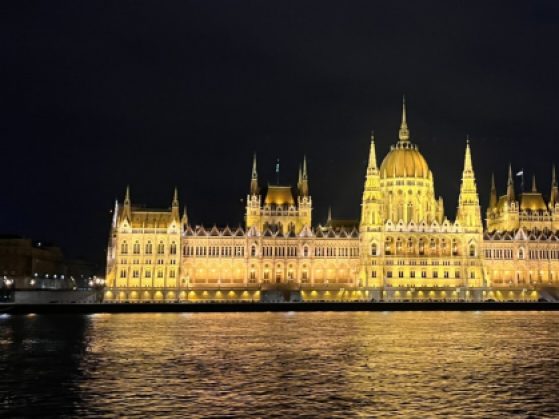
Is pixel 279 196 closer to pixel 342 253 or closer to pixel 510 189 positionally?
pixel 342 253

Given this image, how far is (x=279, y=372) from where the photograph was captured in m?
45.5

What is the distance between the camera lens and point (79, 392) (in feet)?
127

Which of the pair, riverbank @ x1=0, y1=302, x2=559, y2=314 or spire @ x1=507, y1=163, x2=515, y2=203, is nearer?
riverbank @ x1=0, y1=302, x2=559, y2=314

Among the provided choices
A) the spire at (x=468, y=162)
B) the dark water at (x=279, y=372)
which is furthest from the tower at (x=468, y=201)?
the dark water at (x=279, y=372)

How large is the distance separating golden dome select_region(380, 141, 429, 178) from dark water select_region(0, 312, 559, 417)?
8209 cm

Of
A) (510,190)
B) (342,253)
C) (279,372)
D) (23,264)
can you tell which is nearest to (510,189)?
(510,190)

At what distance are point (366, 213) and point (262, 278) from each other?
22019 millimetres

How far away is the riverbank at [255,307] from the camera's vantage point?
119 metres

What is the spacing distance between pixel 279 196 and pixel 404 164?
80.9 feet

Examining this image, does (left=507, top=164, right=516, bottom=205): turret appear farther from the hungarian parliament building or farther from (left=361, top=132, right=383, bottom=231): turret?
(left=361, top=132, right=383, bottom=231): turret

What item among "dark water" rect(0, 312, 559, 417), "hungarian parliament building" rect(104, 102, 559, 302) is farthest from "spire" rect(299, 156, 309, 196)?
"dark water" rect(0, 312, 559, 417)

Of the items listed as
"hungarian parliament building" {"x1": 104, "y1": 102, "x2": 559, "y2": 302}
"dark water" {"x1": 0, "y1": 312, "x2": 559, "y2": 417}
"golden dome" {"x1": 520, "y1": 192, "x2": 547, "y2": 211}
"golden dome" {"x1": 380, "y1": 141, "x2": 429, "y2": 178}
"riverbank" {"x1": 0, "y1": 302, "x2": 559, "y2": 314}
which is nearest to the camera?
"dark water" {"x1": 0, "y1": 312, "x2": 559, "y2": 417}

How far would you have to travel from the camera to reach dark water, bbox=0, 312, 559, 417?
115ft

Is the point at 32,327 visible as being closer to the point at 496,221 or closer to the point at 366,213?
the point at 366,213
